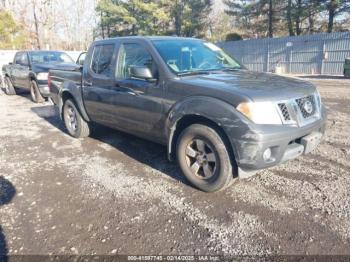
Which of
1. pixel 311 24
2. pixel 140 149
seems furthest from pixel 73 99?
pixel 311 24

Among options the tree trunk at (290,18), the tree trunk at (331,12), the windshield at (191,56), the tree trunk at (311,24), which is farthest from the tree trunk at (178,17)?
the windshield at (191,56)

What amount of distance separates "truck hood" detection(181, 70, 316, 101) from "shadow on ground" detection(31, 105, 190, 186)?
1325 millimetres

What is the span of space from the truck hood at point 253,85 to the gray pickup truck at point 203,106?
0.04 ft

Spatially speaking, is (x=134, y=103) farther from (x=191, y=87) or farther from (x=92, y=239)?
(x=92, y=239)

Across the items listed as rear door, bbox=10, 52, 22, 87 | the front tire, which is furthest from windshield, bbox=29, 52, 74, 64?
the front tire

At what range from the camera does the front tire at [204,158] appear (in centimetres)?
343

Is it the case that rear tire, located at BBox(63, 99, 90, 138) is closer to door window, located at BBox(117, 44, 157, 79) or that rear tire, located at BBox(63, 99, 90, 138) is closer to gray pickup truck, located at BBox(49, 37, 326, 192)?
gray pickup truck, located at BBox(49, 37, 326, 192)

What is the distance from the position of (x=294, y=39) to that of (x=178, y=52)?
67.4ft

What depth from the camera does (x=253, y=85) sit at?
3545 mm

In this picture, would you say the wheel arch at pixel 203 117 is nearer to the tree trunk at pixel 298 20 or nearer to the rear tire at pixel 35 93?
the rear tire at pixel 35 93

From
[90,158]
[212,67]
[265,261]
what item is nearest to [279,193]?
[265,261]

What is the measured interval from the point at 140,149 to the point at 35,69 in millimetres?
6480

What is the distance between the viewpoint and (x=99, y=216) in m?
3.33

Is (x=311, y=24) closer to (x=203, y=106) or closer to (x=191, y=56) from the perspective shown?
(x=191, y=56)
